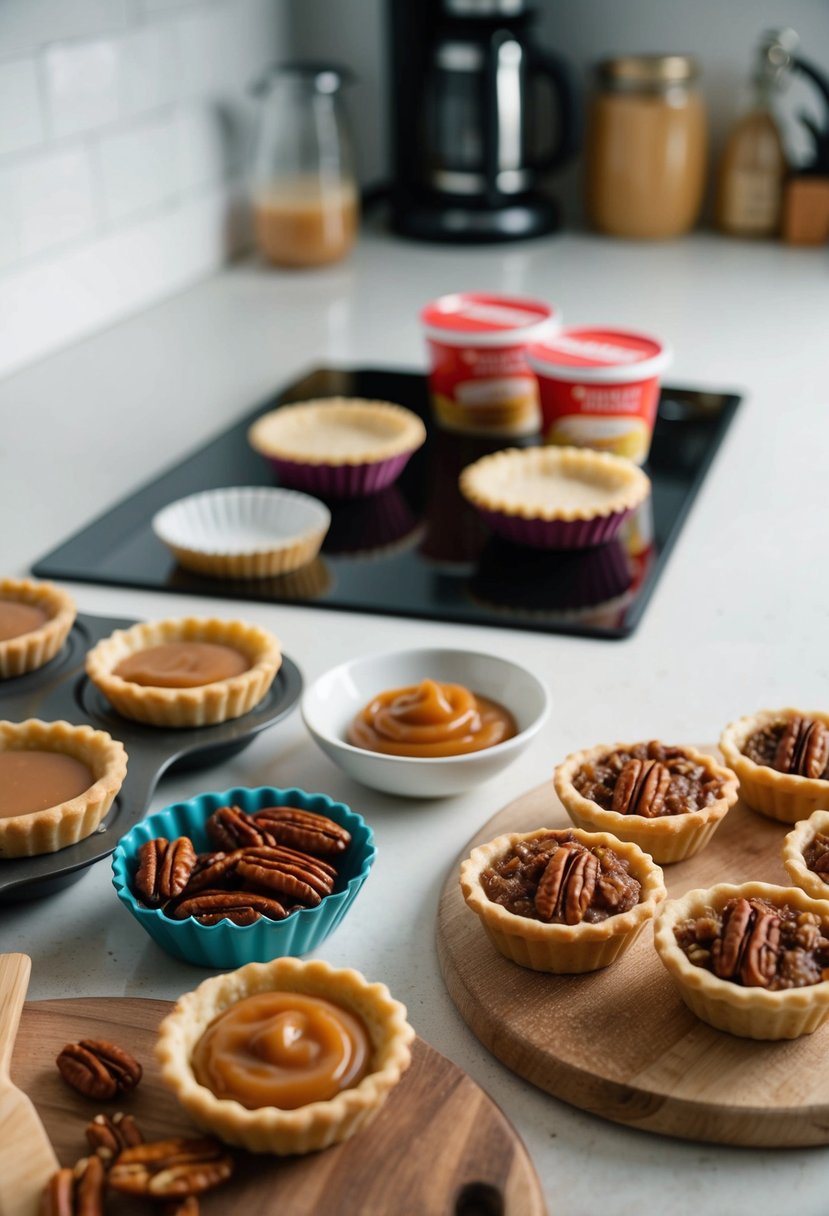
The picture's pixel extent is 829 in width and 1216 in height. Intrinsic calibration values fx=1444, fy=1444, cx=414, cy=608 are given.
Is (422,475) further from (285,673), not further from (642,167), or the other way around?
(642,167)

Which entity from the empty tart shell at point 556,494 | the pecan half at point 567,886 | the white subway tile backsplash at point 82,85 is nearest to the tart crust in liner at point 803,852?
the pecan half at point 567,886

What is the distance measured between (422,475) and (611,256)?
1.06 meters

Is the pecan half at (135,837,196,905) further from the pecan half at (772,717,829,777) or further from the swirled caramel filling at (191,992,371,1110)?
the pecan half at (772,717,829,777)

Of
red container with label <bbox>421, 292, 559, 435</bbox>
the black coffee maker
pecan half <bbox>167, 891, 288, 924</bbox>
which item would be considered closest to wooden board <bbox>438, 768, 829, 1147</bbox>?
pecan half <bbox>167, 891, 288, 924</bbox>

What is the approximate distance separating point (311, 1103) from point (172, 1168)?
0.25 ft

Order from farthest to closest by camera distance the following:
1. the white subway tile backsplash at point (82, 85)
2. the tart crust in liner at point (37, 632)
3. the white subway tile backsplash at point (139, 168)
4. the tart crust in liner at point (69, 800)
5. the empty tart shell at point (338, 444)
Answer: the white subway tile backsplash at point (139, 168) → the white subway tile backsplash at point (82, 85) → the empty tart shell at point (338, 444) → the tart crust in liner at point (37, 632) → the tart crust in liner at point (69, 800)

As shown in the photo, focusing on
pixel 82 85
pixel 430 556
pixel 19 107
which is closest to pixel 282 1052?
pixel 430 556

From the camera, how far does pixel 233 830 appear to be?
0.96m

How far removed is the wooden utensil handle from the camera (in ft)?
2.61

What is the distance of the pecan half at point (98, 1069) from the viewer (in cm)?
77

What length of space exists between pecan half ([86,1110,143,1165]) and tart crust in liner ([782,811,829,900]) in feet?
1.40

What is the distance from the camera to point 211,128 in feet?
8.20

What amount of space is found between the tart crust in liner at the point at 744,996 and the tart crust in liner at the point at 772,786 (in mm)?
133

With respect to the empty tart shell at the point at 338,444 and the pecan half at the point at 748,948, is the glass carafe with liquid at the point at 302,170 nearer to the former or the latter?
the empty tart shell at the point at 338,444
